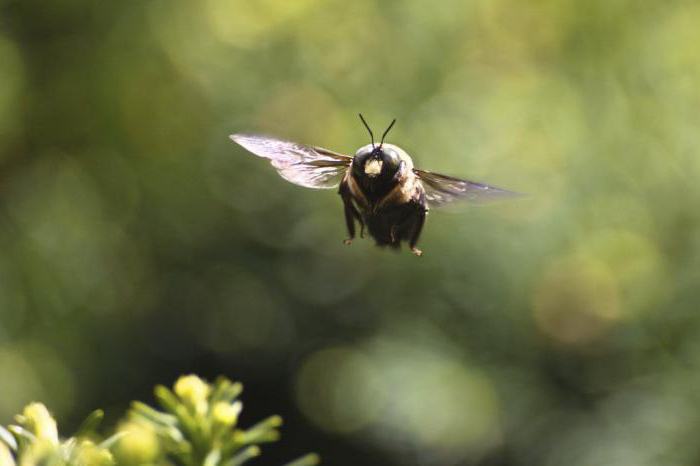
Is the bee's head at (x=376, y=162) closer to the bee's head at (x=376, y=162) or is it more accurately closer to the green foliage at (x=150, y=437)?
the bee's head at (x=376, y=162)

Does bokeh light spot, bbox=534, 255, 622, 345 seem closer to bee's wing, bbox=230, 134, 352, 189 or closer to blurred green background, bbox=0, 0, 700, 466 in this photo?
blurred green background, bbox=0, 0, 700, 466

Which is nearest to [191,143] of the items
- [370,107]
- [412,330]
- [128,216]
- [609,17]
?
[128,216]

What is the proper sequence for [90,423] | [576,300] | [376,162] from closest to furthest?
[90,423], [376,162], [576,300]

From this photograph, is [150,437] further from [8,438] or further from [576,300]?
[576,300]

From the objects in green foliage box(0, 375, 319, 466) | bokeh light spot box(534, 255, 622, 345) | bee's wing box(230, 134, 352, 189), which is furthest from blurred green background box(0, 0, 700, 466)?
green foliage box(0, 375, 319, 466)

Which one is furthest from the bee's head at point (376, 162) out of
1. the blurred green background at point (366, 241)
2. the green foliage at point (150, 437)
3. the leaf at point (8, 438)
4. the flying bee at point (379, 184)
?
the blurred green background at point (366, 241)

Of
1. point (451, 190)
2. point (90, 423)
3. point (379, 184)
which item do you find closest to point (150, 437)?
point (90, 423)
